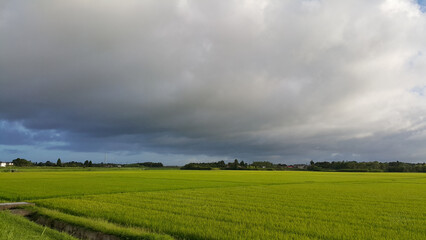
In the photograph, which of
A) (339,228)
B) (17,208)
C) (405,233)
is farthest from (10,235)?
(405,233)

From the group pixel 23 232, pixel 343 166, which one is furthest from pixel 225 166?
pixel 23 232

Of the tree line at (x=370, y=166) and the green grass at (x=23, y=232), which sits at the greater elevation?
the tree line at (x=370, y=166)

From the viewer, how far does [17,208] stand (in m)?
18.2

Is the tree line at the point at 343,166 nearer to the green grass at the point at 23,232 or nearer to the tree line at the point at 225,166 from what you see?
the tree line at the point at 225,166

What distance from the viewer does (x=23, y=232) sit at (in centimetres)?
1158

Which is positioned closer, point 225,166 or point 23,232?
point 23,232

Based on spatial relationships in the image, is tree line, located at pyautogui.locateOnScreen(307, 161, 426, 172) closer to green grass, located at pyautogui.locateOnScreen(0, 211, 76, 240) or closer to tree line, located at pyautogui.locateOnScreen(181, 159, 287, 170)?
tree line, located at pyautogui.locateOnScreen(181, 159, 287, 170)

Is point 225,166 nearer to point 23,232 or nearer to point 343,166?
point 343,166

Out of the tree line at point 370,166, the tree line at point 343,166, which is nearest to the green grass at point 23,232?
the tree line at point 343,166

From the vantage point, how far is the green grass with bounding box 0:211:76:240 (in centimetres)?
1018

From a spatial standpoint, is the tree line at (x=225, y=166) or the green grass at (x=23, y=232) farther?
the tree line at (x=225, y=166)

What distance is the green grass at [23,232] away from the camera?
1018cm

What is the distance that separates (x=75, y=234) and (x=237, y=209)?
8.95m

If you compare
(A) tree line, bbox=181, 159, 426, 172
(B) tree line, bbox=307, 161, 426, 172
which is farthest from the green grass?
(B) tree line, bbox=307, 161, 426, 172
